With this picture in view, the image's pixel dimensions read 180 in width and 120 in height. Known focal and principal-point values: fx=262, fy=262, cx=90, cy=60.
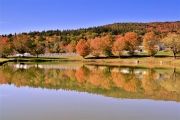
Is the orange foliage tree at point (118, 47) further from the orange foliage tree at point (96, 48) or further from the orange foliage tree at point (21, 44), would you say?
the orange foliage tree at point (21, 44)

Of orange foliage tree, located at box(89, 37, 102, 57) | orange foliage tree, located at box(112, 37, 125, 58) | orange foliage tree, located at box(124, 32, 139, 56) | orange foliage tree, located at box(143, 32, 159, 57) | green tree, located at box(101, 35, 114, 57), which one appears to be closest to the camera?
orange foliage tree, located at box(143, 32, 159, 57)

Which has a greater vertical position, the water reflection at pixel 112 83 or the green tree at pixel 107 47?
the green tree at pixel 107 47

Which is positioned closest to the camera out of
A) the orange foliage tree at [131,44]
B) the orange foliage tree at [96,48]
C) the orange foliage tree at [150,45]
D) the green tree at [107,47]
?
the orange foliage tree at [150,45]

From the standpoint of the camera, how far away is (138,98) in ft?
51.7

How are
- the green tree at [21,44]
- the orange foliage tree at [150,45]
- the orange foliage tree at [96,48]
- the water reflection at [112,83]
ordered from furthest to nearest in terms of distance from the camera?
the green tree at [21,44]
the orange foliage tree at [96,48]
the orange foliage tree at [150,45]
the water reflection at [112,83]

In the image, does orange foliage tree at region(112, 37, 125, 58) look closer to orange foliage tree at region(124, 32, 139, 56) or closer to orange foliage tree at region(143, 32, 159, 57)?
orange foliage tree at region(124, 32, 139, 56)

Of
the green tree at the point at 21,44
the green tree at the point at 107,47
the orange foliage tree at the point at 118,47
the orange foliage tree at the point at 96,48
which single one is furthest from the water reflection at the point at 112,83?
the green tree at the point at 21,44

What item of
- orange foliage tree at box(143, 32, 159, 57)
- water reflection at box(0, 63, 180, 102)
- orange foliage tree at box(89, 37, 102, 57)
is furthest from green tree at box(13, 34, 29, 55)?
water reflection at box(0, 63, 180, 102)

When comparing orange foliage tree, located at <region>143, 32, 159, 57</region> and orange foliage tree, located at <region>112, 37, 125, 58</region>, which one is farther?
orange foliage tree, located at <region>112, 37, 125, 58</region>

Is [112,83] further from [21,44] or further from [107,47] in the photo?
[21,44]

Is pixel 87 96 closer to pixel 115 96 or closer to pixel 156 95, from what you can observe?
pixel 115 96

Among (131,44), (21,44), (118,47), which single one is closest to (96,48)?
(118,47)

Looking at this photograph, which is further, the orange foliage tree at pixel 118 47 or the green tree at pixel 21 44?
A: the green tree at pixel 21 44

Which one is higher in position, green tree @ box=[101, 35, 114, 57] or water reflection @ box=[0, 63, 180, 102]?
green tree @ box=[101, 35, 114, 57]
